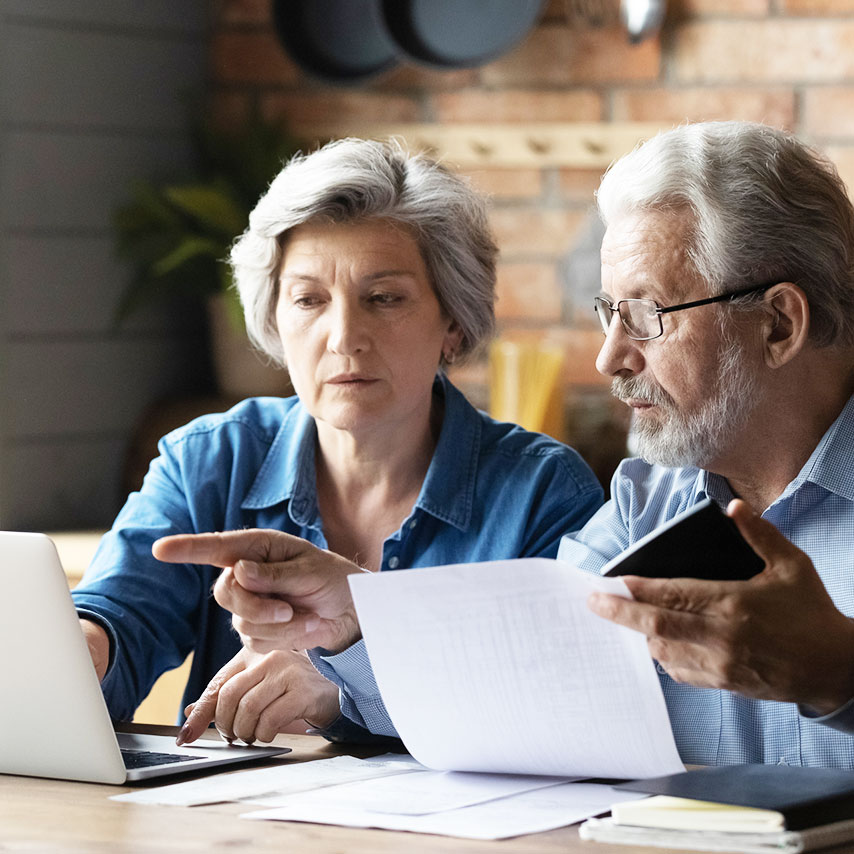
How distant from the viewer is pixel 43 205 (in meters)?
3.04

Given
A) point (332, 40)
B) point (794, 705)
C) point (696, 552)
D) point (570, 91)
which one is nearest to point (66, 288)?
point (332, 40)

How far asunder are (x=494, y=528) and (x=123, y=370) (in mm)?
1650

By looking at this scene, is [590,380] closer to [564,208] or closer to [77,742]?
[564,208]

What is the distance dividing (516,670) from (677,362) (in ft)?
1.54

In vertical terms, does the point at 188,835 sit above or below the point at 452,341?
below

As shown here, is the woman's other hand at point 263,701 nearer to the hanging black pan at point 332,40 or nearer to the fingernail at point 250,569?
the fingernail at point 250,569

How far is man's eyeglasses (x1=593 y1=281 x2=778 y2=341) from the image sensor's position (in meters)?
1.47

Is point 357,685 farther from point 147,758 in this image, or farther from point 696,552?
point 696,552

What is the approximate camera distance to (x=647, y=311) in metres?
1.49

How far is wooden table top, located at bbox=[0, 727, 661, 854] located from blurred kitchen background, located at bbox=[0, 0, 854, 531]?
1.84 meters

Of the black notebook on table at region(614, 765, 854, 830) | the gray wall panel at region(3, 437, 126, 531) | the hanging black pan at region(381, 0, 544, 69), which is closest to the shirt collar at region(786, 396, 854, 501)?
the black notebook on table at region(614, 765, 854, 830)

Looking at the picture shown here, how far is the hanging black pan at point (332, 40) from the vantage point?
3.11m

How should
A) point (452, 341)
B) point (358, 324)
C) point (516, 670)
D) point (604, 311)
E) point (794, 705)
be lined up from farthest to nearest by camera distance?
Result: point (452, 341) → point (358, 324) → point (604, 311) → point (794, 705) → point (516, 670)

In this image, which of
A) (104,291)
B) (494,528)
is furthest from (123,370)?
(494,528)
